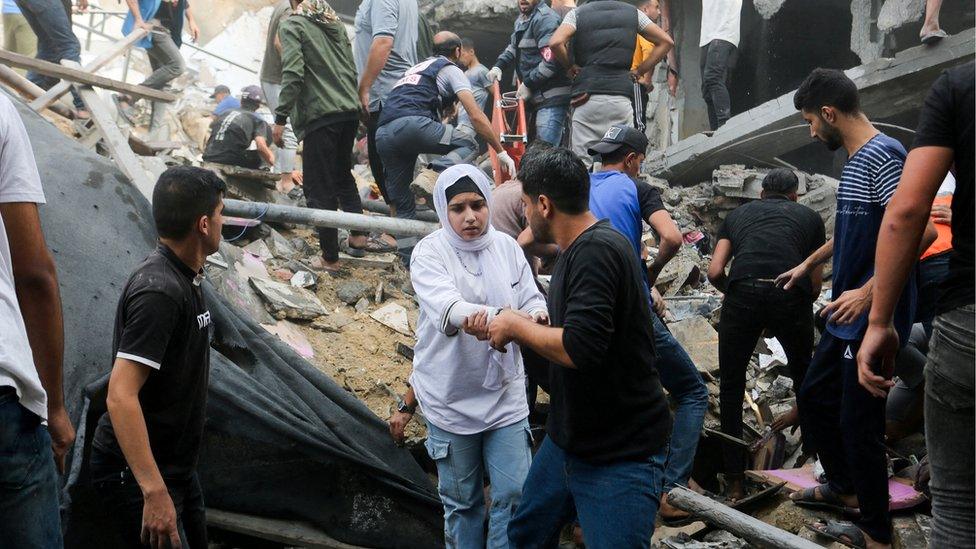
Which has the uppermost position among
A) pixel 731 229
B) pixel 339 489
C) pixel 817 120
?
pixel 817 120

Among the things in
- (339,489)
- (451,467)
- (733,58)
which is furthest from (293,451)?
(733,58)

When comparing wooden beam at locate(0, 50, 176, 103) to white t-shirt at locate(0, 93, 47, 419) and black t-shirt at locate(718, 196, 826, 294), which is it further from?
black t-shirt at locate(718, 196, 826, 294)

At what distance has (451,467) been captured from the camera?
3.57m

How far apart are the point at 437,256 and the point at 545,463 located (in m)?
1.03

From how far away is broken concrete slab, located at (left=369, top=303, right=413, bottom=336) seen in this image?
19.1ft

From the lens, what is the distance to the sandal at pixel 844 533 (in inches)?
148

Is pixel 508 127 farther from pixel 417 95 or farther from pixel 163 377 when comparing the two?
pixel 163 377

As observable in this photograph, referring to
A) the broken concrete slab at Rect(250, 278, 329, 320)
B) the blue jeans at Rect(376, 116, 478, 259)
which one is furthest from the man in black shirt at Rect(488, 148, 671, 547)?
the blue jeans at Rect(376, 116, 478, 259)

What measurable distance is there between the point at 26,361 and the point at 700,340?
16.6ft

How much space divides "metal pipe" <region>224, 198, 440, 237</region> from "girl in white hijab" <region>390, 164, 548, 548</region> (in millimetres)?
2268

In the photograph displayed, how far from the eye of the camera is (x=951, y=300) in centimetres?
216

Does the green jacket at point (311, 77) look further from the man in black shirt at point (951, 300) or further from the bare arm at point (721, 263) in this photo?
the man in black shirt at point (951, 300)

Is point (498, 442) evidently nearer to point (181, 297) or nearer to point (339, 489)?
point (339, 489)

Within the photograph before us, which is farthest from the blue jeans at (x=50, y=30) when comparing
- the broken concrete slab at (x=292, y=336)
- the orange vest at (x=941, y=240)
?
the orange vest at (x=941, y=240)
